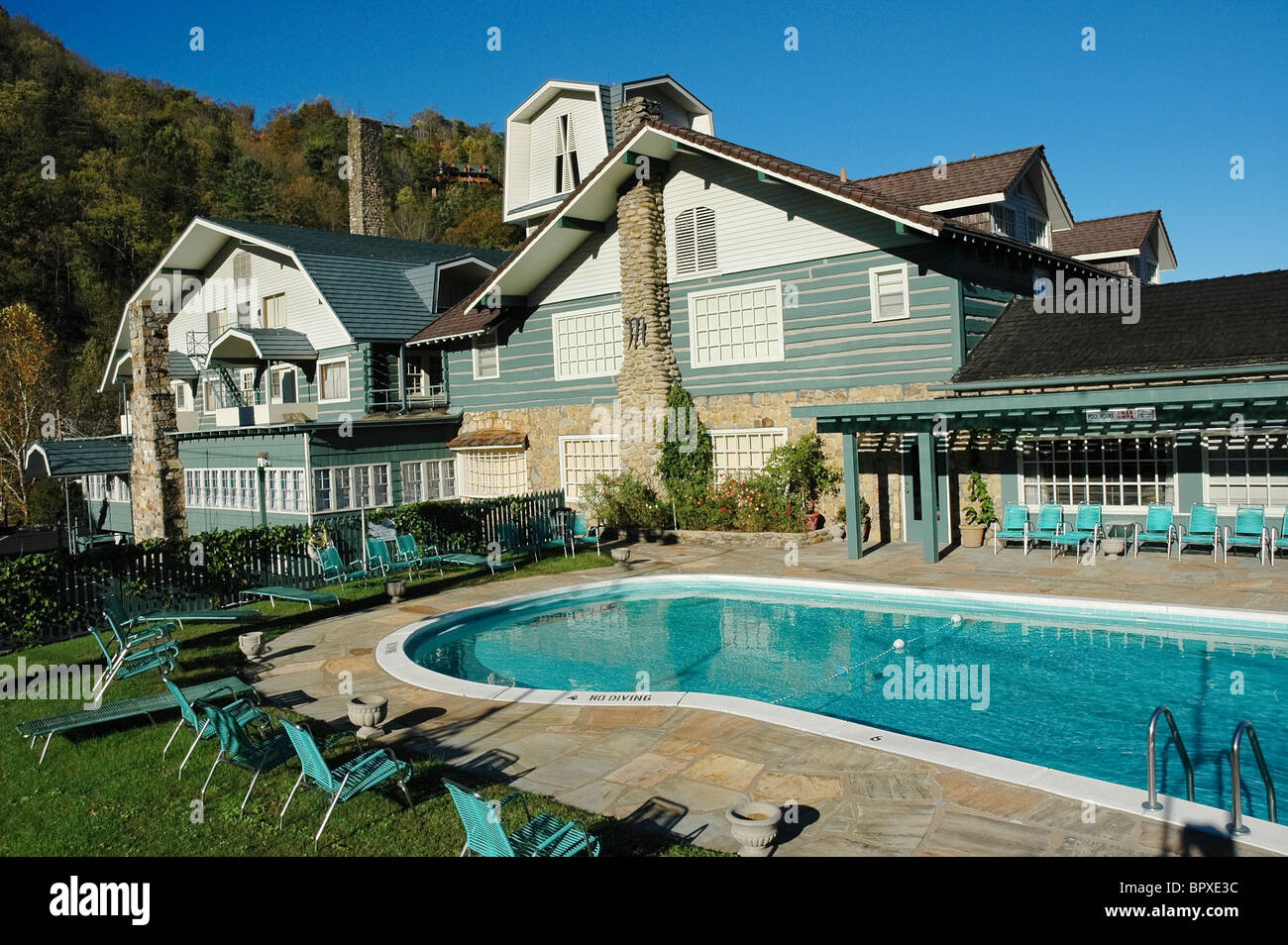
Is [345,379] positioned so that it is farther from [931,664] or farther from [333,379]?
[931,664]

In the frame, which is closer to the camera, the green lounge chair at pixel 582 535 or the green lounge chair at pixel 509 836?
the green lounge chair at pixel 509 836

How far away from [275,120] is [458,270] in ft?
186

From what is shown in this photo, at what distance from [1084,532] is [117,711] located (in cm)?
1505

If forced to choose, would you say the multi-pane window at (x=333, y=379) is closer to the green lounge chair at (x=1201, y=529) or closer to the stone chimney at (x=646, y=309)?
the stone chimney at (x=646, y=309)

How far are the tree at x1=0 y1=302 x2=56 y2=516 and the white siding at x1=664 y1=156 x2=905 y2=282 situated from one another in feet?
90.3

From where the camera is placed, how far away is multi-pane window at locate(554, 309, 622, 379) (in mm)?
23797

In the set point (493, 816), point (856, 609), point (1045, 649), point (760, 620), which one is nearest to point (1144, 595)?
point (1045, 649)

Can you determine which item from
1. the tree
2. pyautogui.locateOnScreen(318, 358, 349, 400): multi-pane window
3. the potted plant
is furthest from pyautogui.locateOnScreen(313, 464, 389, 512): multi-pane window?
the tree

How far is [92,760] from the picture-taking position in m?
8.26

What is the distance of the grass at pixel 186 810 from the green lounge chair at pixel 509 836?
44cm

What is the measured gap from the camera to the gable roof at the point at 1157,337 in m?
15.6

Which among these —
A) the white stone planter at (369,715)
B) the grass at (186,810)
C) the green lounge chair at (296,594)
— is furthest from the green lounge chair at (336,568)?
the white stone planter at (369,715)

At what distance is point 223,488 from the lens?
96.6 ft

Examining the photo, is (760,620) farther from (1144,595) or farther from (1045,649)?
(1144,595)
